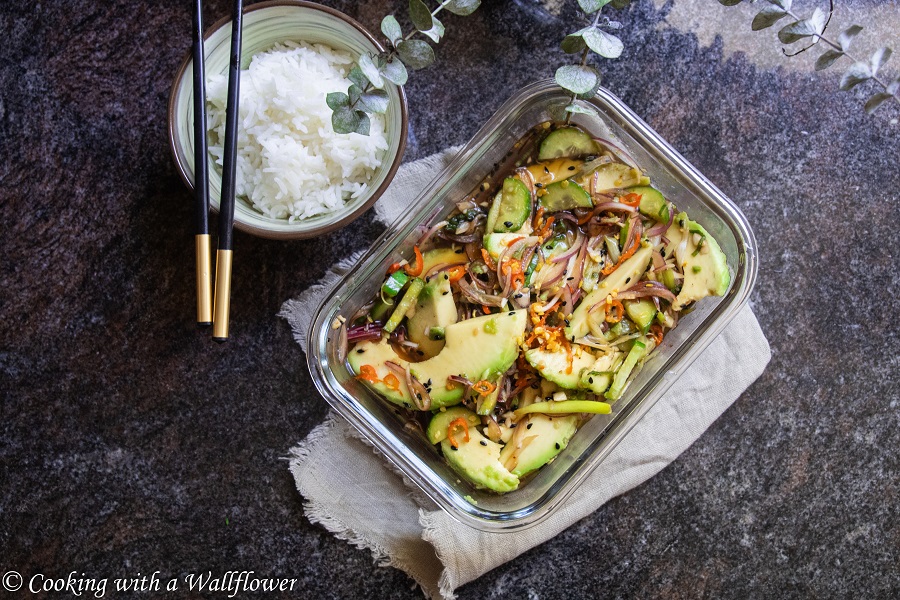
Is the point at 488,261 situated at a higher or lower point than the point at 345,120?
lower

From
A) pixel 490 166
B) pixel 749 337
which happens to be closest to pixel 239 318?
pixel 490 166

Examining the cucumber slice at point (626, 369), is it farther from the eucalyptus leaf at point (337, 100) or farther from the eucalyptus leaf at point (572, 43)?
the eucalyptus leaf at point (337, 100)

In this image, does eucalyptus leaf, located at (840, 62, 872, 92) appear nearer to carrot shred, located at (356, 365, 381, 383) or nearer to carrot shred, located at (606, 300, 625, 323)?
carrot shred, located at (606, 300, 625, 323)

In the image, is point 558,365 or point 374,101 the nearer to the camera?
point 374,101

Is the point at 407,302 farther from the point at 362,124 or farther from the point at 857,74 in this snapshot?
the point at 857,74

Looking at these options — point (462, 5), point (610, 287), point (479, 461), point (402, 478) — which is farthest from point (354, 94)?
point (402, 478)

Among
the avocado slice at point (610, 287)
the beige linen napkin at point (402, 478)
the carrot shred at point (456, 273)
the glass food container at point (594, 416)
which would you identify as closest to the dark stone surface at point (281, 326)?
the beige linen napkin at point (402, 478)

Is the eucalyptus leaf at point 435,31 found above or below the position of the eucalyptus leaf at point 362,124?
above
